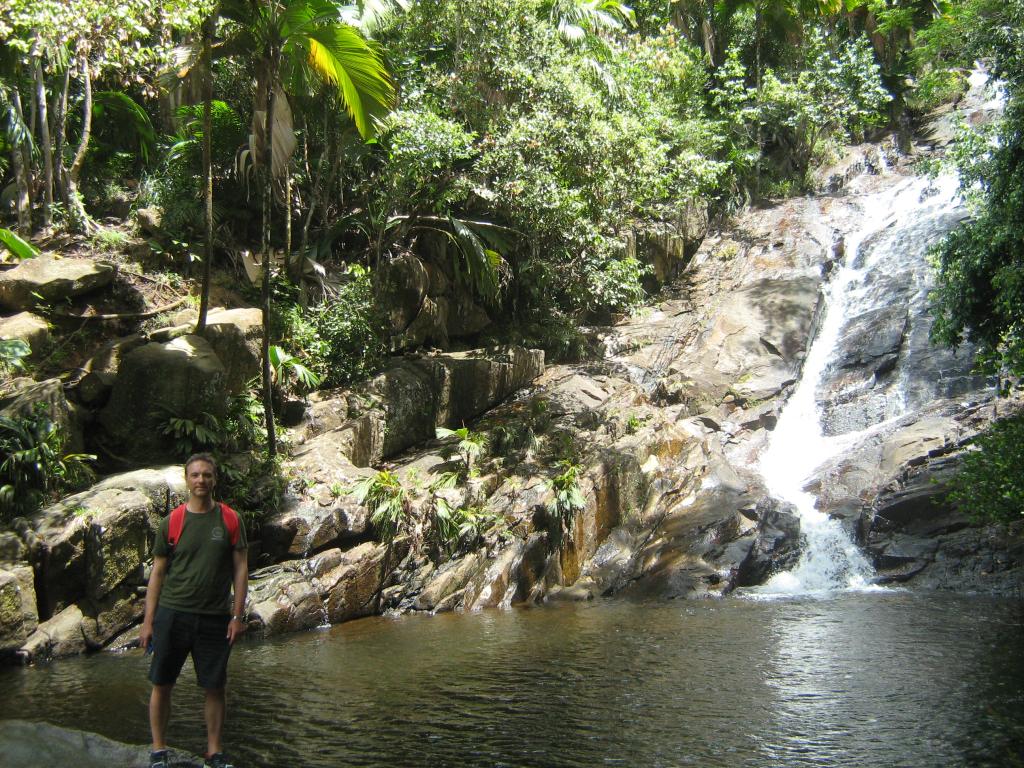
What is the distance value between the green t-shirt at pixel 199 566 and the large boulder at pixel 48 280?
11.6 metres

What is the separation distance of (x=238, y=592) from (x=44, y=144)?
1502 centimetres

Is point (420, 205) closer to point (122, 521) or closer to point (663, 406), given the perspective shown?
point (663, 406)

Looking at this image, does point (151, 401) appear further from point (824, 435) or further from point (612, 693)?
point (824, 435)

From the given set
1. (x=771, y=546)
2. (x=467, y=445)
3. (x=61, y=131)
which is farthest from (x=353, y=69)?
(x=771, y=546)

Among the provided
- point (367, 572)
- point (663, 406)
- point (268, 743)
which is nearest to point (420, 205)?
point (663, 406)

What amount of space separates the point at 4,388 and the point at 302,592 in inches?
220

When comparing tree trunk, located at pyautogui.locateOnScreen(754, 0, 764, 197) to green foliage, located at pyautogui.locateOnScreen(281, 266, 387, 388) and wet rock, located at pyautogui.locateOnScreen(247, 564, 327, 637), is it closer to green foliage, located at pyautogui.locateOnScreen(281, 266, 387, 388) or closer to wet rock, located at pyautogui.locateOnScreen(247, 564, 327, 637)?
green foliage, located at pyautogui.locateOnScreen(281, 266, 387, 388)

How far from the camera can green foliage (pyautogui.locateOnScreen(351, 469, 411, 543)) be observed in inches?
515

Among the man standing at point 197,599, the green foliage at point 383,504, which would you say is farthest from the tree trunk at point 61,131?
the man standing at point 197,599

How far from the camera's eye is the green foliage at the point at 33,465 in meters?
10.7

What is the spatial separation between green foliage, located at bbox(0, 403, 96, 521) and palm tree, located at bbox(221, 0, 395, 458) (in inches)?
124

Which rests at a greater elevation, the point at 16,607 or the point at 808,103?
the point at 808,103

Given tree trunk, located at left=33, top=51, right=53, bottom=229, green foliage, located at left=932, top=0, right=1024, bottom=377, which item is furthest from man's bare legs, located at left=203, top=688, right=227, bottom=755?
tree trunk, located at left=33, top=51, right=53, bottom=229

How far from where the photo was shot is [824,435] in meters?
18.5
